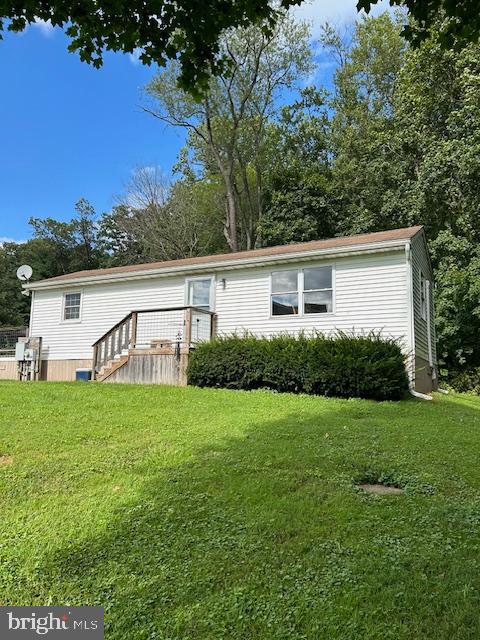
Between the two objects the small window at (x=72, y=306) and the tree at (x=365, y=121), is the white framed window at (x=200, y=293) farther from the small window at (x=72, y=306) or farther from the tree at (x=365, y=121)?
the tree at (x=365, y=121)

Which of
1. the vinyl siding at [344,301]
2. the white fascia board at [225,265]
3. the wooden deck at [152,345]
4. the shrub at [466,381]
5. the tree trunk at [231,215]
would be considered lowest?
the shrub at [466,381]

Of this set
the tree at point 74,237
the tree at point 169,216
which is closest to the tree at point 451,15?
the tree at point 169,216

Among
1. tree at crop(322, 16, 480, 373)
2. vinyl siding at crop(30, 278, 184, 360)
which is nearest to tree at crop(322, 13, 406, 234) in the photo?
tree at crop(322, 16, 480, 373)

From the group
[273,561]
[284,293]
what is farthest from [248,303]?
[273,561]

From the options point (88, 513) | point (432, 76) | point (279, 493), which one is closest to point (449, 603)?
point (279, 493)

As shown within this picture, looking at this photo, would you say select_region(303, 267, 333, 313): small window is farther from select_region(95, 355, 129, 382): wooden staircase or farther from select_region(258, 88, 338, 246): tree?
select_region(258, 88, 338, 246): tree

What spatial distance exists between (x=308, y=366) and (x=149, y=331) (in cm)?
543

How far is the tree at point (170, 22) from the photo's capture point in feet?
12.5

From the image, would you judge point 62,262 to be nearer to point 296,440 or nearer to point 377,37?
point 377,37

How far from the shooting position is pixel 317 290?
1234cm

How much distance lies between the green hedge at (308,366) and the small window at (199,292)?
2628 millimetres

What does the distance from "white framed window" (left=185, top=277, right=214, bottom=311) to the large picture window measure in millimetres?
1987

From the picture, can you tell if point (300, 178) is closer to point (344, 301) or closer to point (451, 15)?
point (344, 301)

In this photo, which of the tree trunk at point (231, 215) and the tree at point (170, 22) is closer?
the tree at point (170, 22)
